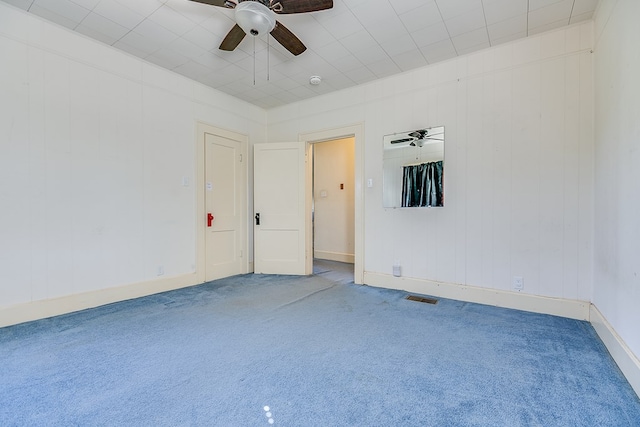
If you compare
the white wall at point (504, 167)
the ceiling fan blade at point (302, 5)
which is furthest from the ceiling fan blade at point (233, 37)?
the white wall at point (504, 167)

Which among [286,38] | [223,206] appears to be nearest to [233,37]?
[286,38]

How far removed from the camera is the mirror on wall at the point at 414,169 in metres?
3.47

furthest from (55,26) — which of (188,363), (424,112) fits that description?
(424,112)

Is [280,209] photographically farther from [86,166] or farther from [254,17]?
[254,17]

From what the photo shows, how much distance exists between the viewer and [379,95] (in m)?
3.96

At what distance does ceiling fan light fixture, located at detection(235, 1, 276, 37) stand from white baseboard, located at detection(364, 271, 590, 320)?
10.0 feet

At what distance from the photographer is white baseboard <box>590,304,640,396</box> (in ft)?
5.47

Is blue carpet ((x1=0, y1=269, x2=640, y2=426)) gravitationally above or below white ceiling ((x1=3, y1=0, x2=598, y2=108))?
below

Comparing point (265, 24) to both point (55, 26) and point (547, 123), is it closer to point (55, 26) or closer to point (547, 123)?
point (55, 26)

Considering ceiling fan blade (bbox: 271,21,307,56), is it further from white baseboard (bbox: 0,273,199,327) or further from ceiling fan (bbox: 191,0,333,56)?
white baseboard (bbox: 0,273,199,327)

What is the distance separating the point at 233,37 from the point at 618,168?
10.1 feet

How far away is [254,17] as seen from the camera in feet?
6.91

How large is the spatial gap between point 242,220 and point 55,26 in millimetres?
2983

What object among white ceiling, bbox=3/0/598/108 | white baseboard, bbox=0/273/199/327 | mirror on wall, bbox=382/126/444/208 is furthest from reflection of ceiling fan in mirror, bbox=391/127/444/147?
white baseboard, bbox=0/273/199/327
